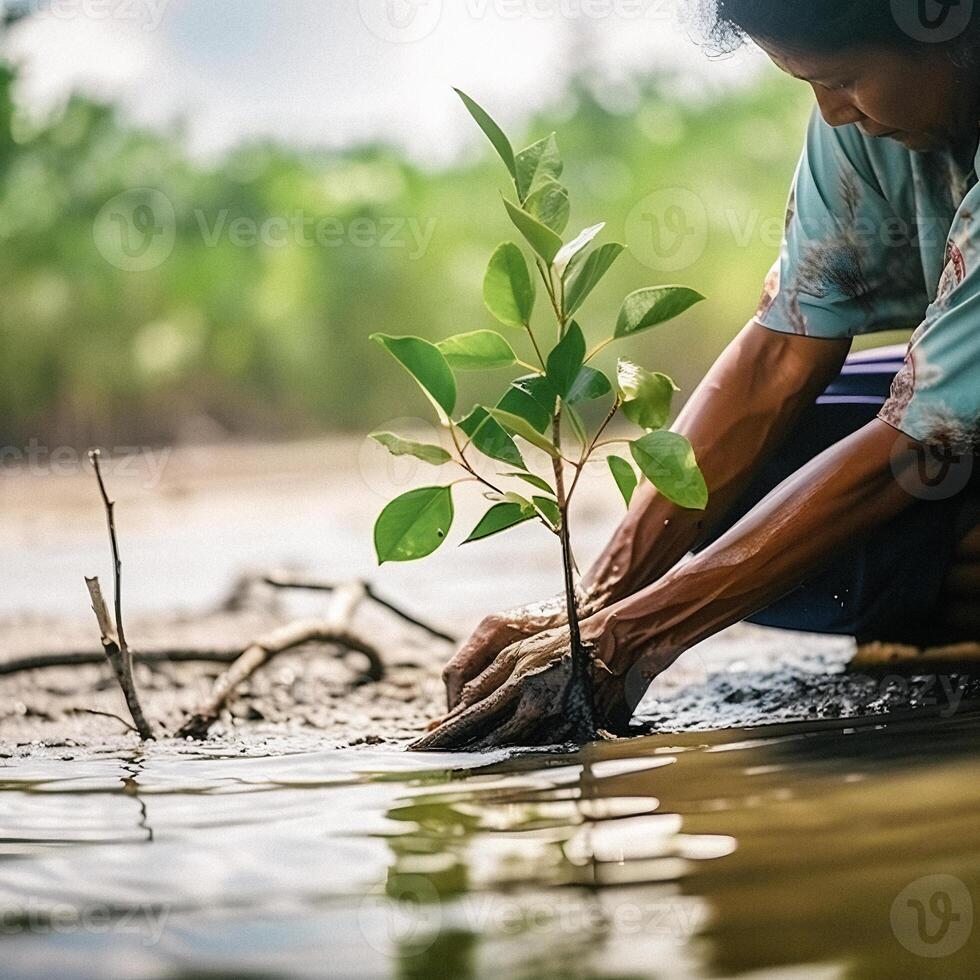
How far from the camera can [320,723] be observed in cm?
211

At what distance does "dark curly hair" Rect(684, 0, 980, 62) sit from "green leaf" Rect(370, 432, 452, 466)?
0.61 m

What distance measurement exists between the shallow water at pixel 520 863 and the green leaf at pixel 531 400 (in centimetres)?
39

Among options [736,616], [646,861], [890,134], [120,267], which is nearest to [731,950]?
[646,861]

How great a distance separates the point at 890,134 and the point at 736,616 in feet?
2.07

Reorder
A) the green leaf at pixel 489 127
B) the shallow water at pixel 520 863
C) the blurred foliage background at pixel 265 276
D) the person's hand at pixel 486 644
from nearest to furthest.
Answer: the shallow water at pixel 520 863 < the green leaf at pixel 489 127 < the person's hand at pixel 486 644 < the blurred foliage background at pixel 265 276

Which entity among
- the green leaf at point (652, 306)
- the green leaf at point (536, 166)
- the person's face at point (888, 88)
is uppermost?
the person's face at point (888, 88)

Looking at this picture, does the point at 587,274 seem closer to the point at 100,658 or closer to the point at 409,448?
the point at 409,448

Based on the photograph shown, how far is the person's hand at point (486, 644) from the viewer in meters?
1.75

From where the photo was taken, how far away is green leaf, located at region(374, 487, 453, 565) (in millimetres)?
1548

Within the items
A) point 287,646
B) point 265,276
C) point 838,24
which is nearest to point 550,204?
point 838,24

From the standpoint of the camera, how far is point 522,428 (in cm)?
153

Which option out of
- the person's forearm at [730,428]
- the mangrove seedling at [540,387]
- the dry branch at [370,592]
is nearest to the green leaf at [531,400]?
the mangrove seedling at [540,387]

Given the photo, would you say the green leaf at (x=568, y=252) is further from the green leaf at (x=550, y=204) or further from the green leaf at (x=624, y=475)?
the green leaf at (x=624, y=475)

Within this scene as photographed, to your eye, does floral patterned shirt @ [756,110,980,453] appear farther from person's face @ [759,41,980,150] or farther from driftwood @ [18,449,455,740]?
driftwood @ [18,449,455,740]
